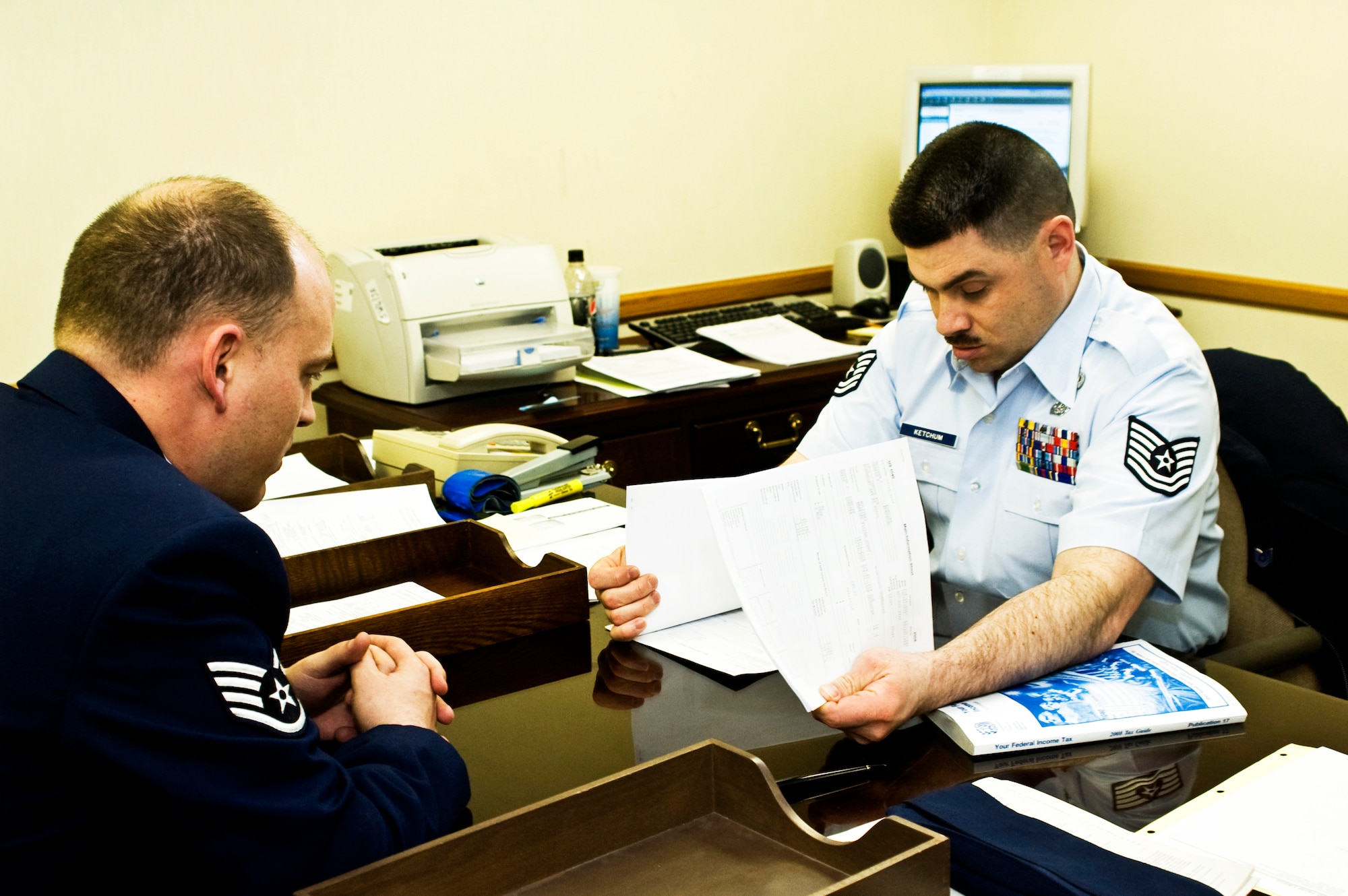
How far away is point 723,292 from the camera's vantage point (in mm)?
3656

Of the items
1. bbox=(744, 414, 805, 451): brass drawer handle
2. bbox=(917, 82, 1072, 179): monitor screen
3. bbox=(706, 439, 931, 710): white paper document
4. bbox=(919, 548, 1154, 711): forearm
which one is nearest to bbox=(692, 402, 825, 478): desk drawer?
bbox=(744, 414, 805, 451): brass drawer handle

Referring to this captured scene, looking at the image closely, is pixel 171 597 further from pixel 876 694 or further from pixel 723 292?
pixel 723 292

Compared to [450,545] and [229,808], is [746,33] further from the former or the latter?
[229,808]

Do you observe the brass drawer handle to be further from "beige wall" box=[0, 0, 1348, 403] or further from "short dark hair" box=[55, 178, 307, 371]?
"short dark hair" box=[55, 178, 307, 371]

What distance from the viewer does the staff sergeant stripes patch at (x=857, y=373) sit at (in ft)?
6.48

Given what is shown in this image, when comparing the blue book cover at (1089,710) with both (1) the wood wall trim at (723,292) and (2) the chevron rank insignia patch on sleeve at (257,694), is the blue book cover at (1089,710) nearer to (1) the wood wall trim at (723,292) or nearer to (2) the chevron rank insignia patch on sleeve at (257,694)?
A: (2) the chevron rank insignia patch on sleeve at (257,694)

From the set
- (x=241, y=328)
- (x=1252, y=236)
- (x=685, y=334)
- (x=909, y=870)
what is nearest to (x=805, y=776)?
(x=909, y=870)

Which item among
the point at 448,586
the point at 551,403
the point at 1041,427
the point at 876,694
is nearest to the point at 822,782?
the point at 876,694

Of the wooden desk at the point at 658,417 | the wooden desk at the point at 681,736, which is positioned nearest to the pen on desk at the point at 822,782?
the wooden desk at the point at 681,736

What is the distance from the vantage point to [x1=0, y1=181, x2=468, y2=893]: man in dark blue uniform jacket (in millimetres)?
836

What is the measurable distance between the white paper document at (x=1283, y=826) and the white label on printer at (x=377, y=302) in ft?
6.79

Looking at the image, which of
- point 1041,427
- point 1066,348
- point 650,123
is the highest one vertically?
point 650,123

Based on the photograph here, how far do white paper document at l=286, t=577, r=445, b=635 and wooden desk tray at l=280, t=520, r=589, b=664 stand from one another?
0.09ft

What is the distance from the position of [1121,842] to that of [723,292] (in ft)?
9.35
